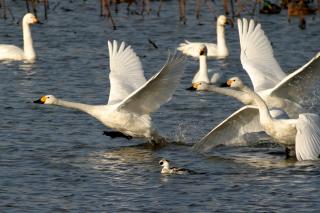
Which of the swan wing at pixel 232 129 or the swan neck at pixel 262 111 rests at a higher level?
the swan neck at pixel 262 111

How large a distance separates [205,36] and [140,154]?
10812 mm

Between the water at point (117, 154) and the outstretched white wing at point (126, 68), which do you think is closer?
the water at point (117, 154)

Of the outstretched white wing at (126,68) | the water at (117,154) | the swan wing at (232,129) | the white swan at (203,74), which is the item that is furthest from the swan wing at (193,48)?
the swan wing at (232,129)

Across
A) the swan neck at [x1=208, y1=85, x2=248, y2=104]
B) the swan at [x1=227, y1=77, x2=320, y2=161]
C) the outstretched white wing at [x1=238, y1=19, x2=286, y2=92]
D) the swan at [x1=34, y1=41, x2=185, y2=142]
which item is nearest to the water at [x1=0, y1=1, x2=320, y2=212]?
the swan at [x1=227, y1=77, x2=320, y2=161]

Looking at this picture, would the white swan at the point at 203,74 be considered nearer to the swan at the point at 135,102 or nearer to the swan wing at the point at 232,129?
the swan at the point at 135,102

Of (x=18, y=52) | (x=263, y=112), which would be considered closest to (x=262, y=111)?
(x=263, y=112)

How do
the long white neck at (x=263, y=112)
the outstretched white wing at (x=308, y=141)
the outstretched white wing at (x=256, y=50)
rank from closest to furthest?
the outstretched white wing at (x=308, y=141)
the long white neck at (x=263, y=112)
the outstretched white wing at (x=256, y=50)

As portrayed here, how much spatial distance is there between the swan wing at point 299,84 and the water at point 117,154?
0.81 m

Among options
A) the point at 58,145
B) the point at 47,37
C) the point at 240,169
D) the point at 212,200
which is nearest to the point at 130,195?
the point at 212,200

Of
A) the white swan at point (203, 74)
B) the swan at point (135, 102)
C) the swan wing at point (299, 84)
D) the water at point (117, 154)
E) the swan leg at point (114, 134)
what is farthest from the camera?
the white swan at point (203, 74)

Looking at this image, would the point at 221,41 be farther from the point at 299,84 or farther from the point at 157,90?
the point at 157,90

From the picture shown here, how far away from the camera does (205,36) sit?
2311 cm

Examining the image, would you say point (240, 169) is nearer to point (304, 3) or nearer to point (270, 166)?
point (270, 166)

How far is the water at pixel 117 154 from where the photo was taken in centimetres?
991
